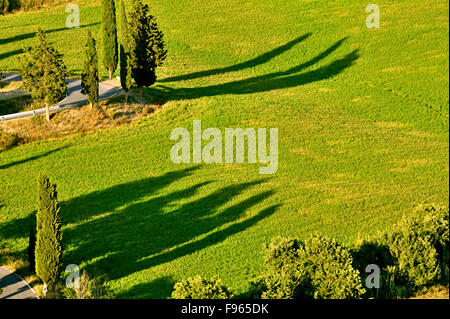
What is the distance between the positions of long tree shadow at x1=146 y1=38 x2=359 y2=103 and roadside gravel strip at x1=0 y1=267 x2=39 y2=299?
3042cm

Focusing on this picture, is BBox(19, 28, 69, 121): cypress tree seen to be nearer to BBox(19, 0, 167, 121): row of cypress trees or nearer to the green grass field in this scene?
BBox(19, 0, 167, 121): row of cypress trees

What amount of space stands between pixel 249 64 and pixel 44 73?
111ft

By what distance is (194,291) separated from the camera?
3703 cm

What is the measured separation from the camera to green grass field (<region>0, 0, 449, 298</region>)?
4772 centimetres

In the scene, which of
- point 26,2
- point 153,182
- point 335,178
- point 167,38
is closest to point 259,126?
point 335,178

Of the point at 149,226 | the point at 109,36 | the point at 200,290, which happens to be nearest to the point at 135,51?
the point at 109,36

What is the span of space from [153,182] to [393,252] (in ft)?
70.4

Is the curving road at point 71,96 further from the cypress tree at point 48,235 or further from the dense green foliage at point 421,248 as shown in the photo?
the dense green foliage at point 421,248

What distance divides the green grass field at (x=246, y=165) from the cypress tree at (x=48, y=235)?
3.57m

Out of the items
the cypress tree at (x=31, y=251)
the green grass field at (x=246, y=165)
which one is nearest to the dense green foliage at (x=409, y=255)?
the green grass field at (x=246, y=165)

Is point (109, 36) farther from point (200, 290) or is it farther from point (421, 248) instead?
point (421, 248)

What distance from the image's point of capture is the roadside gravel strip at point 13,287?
4062 cm

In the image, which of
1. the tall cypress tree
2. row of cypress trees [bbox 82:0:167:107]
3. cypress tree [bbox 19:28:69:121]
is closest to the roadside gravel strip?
cypress tree [bbox 19:28:69:121]
